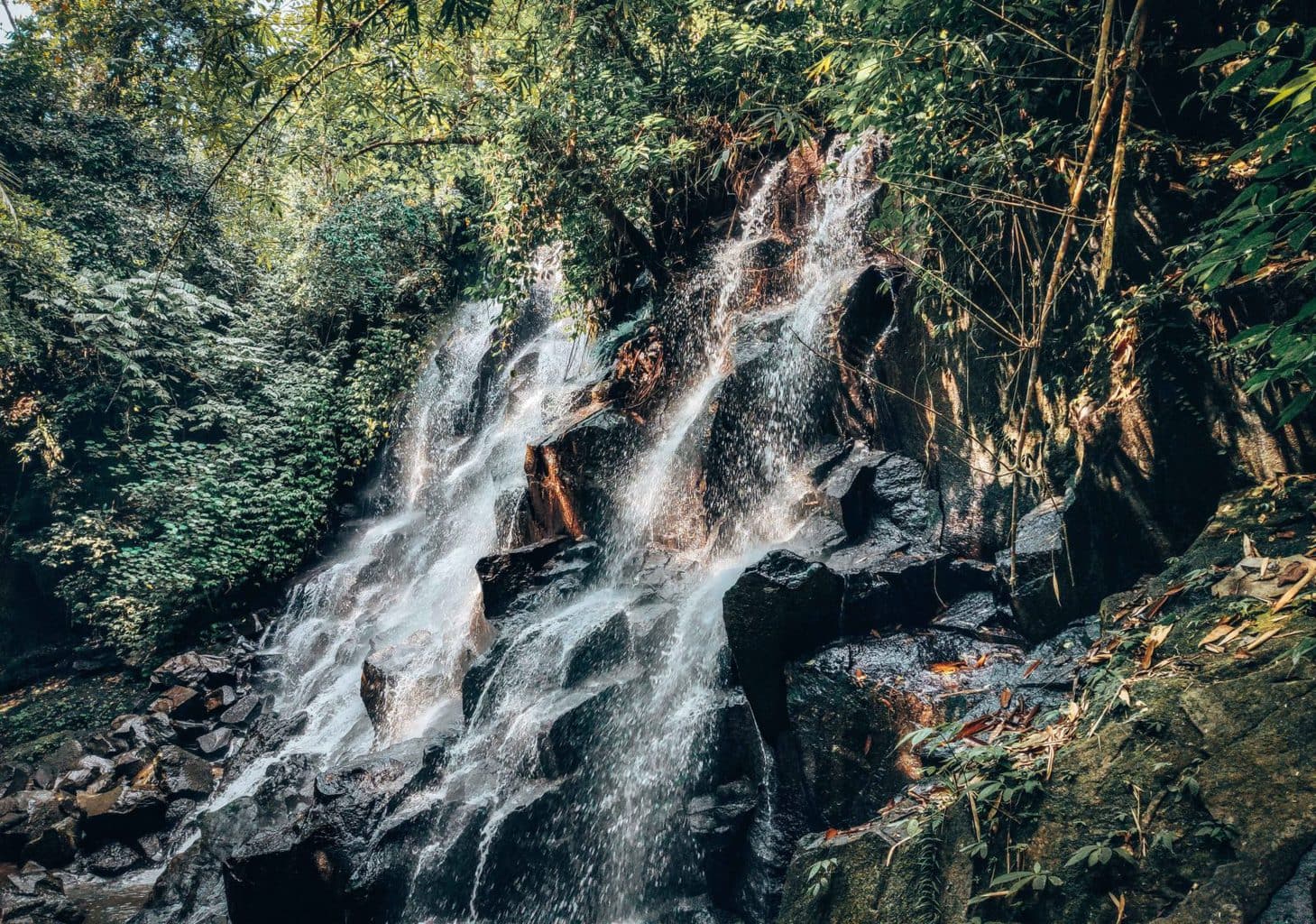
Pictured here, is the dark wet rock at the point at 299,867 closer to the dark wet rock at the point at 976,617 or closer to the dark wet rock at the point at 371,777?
the dark wet rock at the point at 371,777

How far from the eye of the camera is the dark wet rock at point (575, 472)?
8508 millimetres

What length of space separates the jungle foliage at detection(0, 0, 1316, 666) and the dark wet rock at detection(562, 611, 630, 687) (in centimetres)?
403

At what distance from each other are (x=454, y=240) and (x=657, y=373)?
884 cm

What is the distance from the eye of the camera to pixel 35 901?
6.82m

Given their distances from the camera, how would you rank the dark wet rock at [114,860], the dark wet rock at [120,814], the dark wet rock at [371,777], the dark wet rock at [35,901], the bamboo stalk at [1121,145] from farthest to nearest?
the dark wet rock at [120,814] → the dark wet rock at [114,860] → the dark wet rock at [35,901] → the dark wet rock at [371,777] → the bamboo stalk at [1121,145]

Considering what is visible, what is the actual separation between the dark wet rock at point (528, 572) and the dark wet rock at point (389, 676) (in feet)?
3.77

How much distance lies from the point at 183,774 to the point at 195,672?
194cm

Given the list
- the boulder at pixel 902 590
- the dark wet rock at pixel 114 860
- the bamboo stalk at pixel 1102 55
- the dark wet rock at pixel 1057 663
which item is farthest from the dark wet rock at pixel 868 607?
the dark wet rock at pixel 114 860

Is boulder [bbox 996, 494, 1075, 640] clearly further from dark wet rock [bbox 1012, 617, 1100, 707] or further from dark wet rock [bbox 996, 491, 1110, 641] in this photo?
dark wet rock [bbox 1012, 617, 1100, 707]

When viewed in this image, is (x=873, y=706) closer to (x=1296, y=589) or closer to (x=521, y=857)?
(x=1296, y=589)

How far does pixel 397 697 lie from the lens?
7.87 meters

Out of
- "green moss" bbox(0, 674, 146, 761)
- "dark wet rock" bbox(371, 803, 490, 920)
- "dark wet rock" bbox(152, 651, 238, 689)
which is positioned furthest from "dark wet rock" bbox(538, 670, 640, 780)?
"green moss" bbox(0, 674, 146, 761)

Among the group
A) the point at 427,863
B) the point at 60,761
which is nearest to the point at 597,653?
the point at 427,863

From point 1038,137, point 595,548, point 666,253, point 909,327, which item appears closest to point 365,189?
point 666,253
